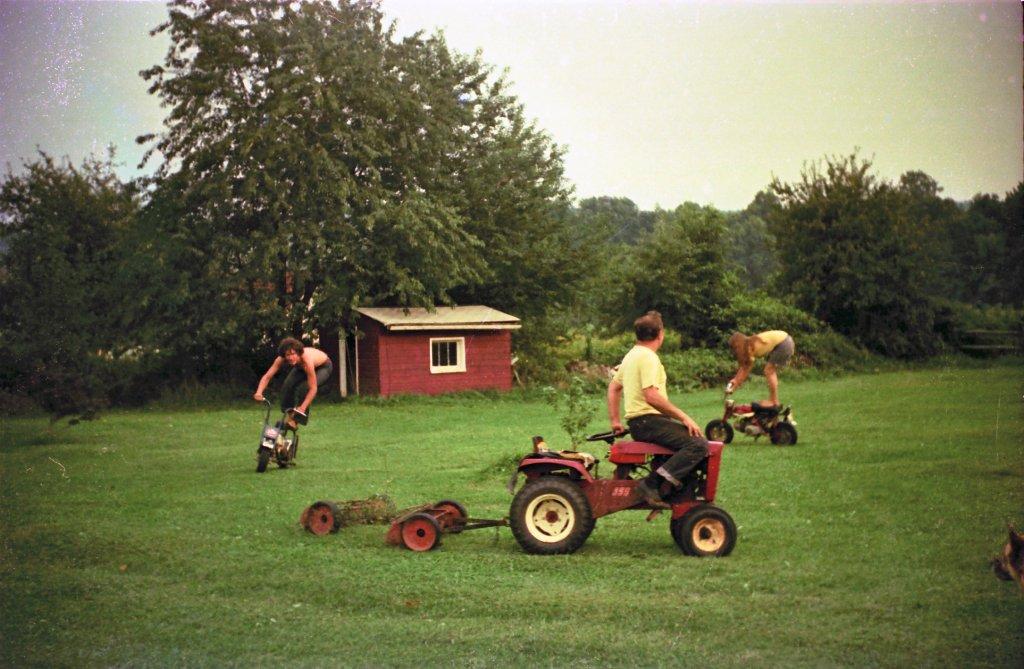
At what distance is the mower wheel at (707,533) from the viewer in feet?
26.6

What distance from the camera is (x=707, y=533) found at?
8.19 m

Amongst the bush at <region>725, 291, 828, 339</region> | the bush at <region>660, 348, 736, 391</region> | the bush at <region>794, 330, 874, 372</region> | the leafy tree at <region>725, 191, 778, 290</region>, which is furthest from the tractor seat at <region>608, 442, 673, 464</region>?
the leafy tree at <region>725, 191, 778, 290</region>

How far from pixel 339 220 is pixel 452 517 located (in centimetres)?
2331

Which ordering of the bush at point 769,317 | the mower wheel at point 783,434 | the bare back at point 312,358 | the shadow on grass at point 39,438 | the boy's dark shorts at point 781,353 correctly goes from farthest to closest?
the bush at point 769,317 → the shadow on grass at point 39,438 → the boy's dark shorts at point 781,353 → the mower wheel at point 783,434 → the bare back at point 312,358

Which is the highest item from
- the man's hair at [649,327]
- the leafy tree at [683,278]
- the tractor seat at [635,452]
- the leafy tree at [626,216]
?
the leafy tree at [626,216]

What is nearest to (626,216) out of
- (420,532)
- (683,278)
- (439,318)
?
(683,278)

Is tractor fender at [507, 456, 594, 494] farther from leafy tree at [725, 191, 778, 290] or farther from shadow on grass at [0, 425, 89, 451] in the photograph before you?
leafy tree at [725, 191, 778, 290]

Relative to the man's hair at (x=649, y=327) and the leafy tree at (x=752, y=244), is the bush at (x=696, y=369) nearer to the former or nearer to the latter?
the leafy tree at (x=752, y=244)

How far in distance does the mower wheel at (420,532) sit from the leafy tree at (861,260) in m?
33.8

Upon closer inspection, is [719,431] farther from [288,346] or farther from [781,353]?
[288,346]

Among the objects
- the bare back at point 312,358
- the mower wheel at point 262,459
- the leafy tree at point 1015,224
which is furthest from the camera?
the bare back at point 312,358

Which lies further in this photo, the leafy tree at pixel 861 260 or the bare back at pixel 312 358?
the leafy tree at pixel 861 260

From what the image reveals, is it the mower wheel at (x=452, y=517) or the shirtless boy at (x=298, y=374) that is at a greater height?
the shirtless boy at (x=298, y=374)

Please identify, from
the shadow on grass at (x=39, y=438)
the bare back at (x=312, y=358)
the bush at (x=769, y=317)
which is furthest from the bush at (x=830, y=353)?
the shadow on grass at (x=39, y=438)
